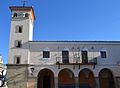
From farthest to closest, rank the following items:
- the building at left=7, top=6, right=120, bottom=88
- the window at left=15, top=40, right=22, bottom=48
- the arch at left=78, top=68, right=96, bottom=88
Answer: the arch at left=78, top=68, right=96, bottom=88 < the window at left=15, top=40, right=22, bottom=48 < the building at left=7, top=6, right=120, bottom=88

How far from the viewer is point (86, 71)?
3225 cm

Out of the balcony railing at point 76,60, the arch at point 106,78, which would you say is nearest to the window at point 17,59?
the balcony railing at point 76,60

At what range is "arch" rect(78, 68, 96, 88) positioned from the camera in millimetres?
32062

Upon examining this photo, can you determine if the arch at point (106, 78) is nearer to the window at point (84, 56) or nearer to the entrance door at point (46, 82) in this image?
the window at point (84, 56)

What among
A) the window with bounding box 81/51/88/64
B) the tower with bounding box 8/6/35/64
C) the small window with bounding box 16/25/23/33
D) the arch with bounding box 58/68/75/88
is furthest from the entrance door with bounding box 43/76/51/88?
the small window with bounding box 16/25/23/33

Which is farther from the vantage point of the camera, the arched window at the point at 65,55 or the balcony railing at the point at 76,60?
the arched window at the point at 65,55

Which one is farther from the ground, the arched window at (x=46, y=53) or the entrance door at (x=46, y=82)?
the arched window at (x=46, y=53)

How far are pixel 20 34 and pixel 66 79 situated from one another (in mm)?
9754

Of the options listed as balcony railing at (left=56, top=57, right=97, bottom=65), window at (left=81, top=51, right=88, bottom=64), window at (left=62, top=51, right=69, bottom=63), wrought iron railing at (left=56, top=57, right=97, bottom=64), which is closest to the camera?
balcony railing at (left=56, top=57, right=97, bottom=65)

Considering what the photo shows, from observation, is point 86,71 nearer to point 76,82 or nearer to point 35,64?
point 76,82

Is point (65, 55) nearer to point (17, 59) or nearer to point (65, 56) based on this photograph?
point (65, 56)

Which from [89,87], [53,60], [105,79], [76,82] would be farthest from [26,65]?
[105,79]

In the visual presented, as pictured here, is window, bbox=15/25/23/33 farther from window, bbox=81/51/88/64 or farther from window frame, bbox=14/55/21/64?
window, bbox=81/51/88/64

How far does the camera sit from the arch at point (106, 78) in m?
32.4
